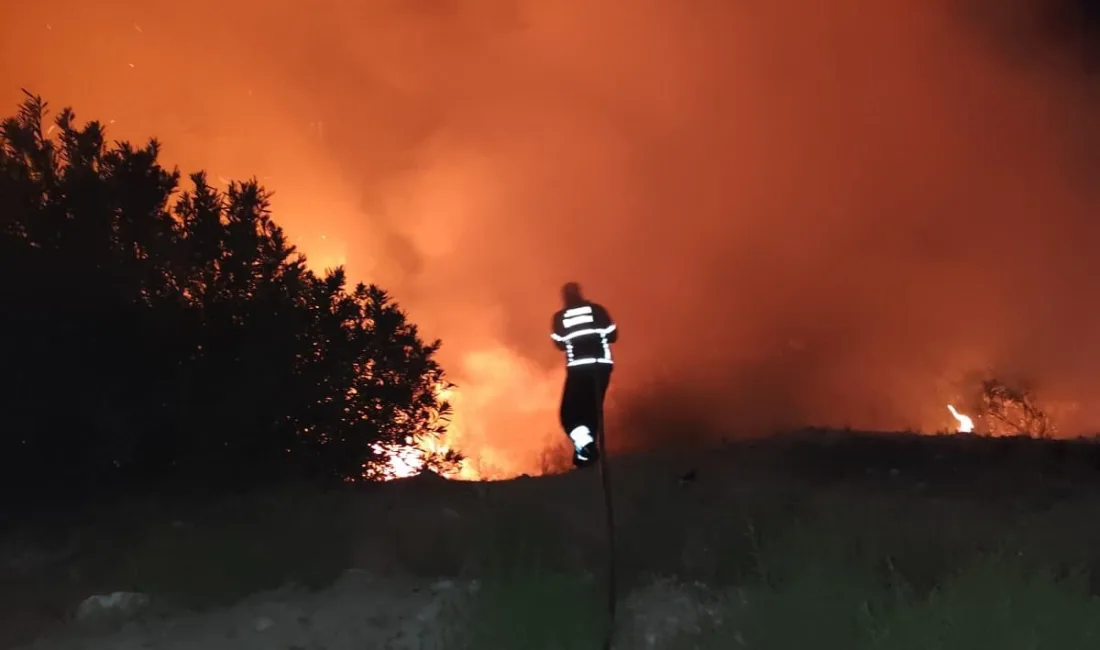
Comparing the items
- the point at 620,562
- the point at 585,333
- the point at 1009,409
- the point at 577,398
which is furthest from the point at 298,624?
the point at 1009,409

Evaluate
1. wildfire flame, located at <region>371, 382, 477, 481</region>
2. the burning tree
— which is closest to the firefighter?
wildfire flame, located at <region>371, 382, 477, 481</region>

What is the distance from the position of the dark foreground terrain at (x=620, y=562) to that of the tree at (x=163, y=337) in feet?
2.47

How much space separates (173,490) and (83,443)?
0.92 metres

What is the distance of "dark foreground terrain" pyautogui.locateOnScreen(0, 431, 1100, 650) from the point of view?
4.38 metres

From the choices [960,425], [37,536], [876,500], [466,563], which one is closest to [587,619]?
[466,563]

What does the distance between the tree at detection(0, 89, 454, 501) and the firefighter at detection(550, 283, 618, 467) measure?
208 cm

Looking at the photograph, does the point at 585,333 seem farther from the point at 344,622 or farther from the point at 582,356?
the point at 344,622

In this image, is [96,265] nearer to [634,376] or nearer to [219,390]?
[219,390]

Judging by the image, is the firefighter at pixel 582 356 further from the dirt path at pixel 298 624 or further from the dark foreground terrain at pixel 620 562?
the dirt path at pixel 298 624

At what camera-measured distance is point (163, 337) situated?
28.1 feet

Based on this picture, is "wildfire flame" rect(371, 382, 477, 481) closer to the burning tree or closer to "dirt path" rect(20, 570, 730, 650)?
"dirt path" rect(20, 570, 730, 650)

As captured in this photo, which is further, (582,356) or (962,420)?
(962,420)

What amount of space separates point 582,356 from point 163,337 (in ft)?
13.1

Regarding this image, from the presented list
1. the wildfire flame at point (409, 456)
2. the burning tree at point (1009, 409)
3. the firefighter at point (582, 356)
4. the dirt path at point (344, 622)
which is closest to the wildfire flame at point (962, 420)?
the burning tree at point (1009, 409)
